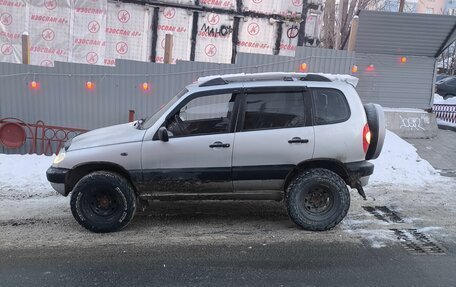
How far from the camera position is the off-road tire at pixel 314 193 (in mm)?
5328

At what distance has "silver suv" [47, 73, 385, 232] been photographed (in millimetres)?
5297

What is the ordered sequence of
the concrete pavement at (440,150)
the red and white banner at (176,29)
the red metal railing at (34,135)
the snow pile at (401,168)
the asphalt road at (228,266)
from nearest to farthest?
the asphalt road at (228,266)
the snow pile at (401,168)
the concrete pavement at (440,150)
the red metal railing at (34,135)
the red and white banner at (176,29)

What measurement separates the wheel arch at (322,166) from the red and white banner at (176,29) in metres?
9.14

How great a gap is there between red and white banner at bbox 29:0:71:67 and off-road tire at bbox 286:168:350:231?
35.6 feet

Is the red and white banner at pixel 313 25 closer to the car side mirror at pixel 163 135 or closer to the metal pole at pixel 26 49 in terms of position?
the metal pole at pixel 26 49

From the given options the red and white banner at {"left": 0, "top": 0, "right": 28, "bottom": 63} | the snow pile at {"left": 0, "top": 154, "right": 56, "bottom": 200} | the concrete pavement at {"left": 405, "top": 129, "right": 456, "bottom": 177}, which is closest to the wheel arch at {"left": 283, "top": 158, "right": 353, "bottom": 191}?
the snow pile at {"left": 0, "top": 154, "right": 56, "bottom": 200}

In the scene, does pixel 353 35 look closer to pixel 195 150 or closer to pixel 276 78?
pixel 276 78

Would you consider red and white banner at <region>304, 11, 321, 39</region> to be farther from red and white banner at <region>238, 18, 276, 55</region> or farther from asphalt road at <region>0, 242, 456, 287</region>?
asphalt road at <region>0, 242, 456, 287</region>

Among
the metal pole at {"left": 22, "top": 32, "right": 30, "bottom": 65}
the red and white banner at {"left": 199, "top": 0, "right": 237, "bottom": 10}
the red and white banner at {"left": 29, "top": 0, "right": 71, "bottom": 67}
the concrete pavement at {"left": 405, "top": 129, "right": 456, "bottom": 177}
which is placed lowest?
the concrete pavement at {"left": 405, "top": 129, "right": 456, "bottom": 177}

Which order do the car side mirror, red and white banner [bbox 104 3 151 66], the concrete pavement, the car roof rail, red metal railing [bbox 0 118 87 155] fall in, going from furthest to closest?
1. red and white banner [bbox 104 3 151 66]
2. red metal railing [bbox 0 118 87 155]
3. the concrete pavement
4. the car roof rail
5. the car side mirror

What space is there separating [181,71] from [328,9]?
9.16 m

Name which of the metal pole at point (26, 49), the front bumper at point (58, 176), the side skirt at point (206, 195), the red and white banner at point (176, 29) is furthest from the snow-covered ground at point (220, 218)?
the red and white banner at point (176, 29)

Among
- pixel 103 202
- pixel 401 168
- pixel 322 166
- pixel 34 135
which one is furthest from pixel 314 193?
pixel 34 135

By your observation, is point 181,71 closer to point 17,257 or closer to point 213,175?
point 213,175
